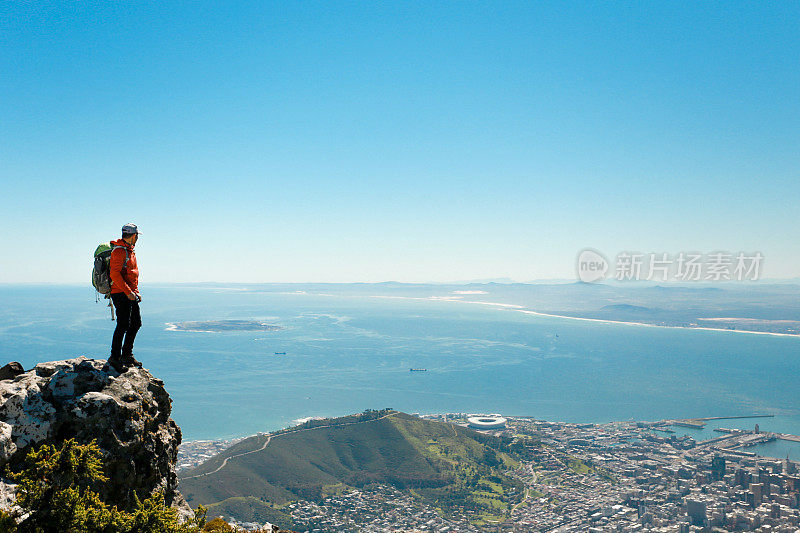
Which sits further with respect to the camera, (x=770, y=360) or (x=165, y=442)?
(x=770, y=360)

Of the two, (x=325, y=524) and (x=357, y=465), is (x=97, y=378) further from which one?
(x=357, y=465)

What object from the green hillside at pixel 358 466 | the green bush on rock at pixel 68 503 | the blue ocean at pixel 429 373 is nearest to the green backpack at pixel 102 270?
the green bush on rock at pixel 68 503

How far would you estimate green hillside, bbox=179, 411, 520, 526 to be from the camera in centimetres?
4750

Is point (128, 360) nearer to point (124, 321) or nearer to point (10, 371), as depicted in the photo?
point (124, 321)

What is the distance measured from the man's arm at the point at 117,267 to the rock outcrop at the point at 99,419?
1256 mm

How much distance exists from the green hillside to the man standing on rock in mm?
41170

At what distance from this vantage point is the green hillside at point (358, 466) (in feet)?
156

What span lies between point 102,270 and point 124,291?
22.4 inches

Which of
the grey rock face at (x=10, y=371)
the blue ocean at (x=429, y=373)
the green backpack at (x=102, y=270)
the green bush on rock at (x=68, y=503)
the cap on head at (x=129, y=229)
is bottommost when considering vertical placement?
the blue ocean at (x=429, y=373)

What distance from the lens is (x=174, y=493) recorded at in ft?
26.9

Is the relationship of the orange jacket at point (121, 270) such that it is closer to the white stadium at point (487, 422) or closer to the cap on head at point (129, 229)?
the cap on head at point (129, 229)

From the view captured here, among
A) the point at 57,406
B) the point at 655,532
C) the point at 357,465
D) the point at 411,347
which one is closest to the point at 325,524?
the point at 357,465

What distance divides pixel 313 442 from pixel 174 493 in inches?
2276

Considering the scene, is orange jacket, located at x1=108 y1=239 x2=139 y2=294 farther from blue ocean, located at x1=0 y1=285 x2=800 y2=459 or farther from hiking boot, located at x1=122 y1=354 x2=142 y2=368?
blue ocean, located at x1=0 y1=285 x2=800 y2=459
